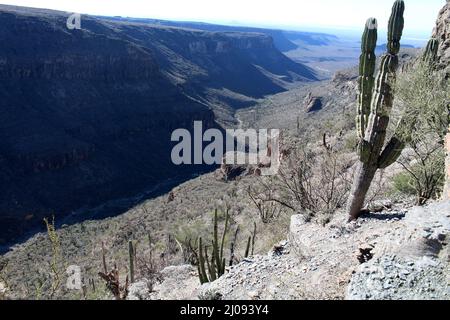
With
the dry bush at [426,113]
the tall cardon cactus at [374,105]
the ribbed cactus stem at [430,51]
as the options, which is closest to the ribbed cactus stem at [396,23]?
the tall cardon cactus at [374,105]

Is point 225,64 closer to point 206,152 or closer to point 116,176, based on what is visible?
point 206,152

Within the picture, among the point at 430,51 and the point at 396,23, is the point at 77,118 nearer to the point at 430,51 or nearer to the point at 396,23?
the point at 430,51

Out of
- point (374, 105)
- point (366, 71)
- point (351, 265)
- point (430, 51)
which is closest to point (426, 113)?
point (374, 105)

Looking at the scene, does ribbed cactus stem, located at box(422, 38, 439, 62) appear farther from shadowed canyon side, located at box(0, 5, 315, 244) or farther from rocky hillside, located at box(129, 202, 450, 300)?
shadowed canyon side, located at box(0, 5, 315, 244)

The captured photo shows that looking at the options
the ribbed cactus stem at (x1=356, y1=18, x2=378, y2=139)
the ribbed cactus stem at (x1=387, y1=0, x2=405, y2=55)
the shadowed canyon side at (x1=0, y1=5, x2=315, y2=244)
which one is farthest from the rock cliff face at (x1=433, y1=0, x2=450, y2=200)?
the shadowed canyon side at (x1=0, y1=5, x2=315, y2=244)
